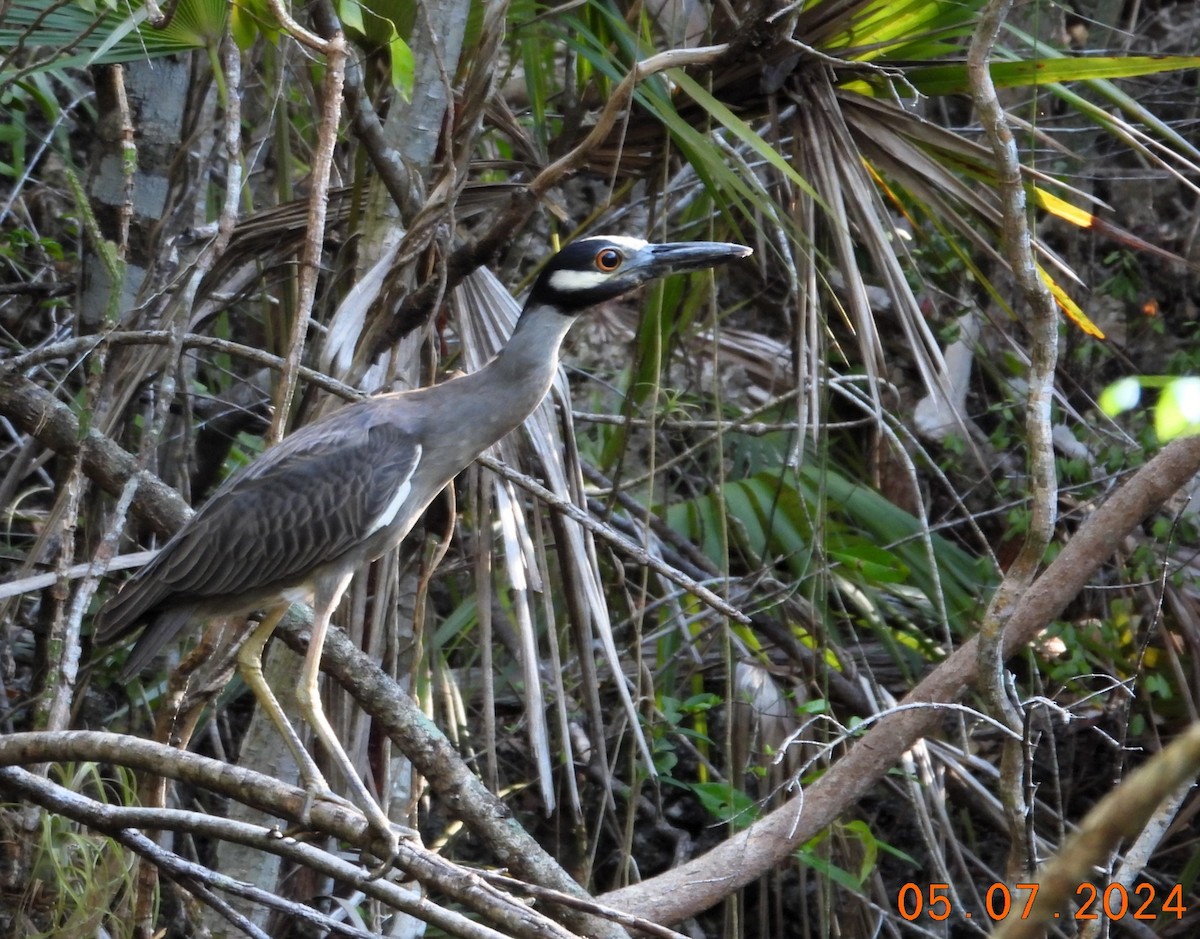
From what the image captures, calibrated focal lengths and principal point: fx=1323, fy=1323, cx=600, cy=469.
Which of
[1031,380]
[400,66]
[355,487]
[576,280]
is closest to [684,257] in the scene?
[576,280]

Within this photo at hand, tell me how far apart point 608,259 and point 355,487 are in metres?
0.92

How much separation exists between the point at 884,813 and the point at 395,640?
3.07 metres

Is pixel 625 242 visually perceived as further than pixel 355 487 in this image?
Yes

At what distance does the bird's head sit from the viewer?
3604 millimetres

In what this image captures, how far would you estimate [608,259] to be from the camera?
3617mm

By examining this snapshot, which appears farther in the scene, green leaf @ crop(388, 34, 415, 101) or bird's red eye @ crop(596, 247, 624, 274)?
bird's red eye @ crop(596, 247, 624, 274)

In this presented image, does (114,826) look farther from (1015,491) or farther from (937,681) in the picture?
(1015,491)

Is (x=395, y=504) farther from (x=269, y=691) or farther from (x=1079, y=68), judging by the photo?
(x=1079, y=68)

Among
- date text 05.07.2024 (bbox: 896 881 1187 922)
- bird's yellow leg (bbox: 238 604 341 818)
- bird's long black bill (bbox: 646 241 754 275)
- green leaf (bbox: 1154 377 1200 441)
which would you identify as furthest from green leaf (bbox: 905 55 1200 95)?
bird's yellow leg (bbox: 238 604 341 818)

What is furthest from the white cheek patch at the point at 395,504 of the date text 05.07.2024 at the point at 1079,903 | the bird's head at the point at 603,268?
the date text 05.07.2024 at the point at 1079,903

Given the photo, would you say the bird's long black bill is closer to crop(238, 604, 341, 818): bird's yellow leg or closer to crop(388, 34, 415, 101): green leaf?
crop(388, 34, 415, 101): green leaf

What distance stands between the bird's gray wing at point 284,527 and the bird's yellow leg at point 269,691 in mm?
166

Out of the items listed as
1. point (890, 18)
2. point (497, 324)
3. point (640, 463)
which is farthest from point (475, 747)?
point (890, 18)

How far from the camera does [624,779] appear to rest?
5777 millimetres
